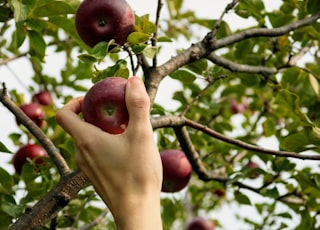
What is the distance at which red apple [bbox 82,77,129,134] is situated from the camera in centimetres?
99

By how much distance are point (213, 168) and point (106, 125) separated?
1.41 meters

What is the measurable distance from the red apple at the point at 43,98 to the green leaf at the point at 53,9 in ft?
3.58

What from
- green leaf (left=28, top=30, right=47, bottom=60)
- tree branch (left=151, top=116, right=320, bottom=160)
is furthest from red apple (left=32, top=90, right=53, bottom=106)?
tree branch (left=151, top=116, right=320, bottom=160)

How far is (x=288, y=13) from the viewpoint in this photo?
1.90 metres

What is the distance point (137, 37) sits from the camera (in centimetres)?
113

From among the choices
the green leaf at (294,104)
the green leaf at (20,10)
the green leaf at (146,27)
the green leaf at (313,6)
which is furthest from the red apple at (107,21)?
the green leaf at (313,6)

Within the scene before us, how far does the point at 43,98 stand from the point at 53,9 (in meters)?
1.20

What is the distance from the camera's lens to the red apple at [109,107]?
38.8 inches

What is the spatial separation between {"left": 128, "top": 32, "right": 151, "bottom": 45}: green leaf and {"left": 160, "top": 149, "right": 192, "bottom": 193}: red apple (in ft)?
2.43

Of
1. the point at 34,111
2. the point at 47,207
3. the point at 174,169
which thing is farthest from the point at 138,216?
the point at 34,111

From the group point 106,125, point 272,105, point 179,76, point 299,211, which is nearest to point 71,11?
point 179,76

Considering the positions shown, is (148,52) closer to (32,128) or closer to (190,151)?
(32,128)

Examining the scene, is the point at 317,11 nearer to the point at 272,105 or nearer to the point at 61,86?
the point at 272,105

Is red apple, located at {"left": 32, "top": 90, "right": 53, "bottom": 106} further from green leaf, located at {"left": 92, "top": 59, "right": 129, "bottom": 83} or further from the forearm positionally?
the forearm
